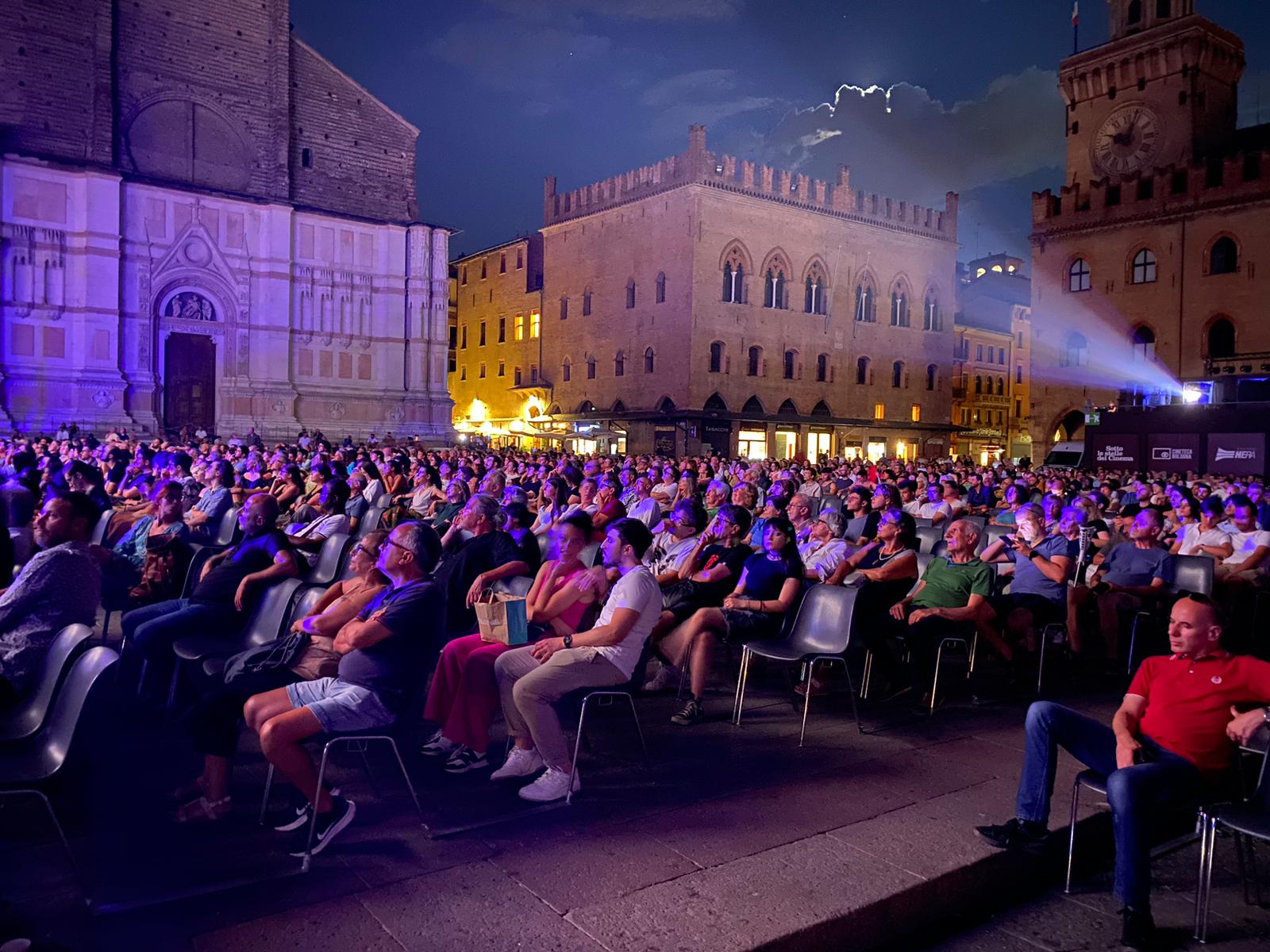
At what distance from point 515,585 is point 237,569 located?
1768 mm

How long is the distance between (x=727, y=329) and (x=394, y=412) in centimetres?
1472

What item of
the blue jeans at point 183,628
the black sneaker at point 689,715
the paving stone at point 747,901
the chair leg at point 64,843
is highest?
the blue jeans at point 183,628

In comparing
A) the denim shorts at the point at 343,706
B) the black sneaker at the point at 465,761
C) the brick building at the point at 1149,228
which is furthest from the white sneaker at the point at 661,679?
the brick building at the point at 1149,228

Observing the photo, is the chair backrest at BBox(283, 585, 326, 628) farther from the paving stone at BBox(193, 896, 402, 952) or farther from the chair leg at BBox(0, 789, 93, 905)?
the paving stone at BBox(193, 896, 402, 952)

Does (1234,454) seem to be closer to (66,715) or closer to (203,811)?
(203,811)

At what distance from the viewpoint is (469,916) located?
141 inches

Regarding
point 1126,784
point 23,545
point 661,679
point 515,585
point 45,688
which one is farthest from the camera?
point 23,545

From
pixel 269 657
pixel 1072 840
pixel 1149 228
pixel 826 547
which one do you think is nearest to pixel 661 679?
pixel 826 547

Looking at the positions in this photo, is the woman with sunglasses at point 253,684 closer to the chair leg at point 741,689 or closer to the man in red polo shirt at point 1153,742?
the chair leg at point 741,689

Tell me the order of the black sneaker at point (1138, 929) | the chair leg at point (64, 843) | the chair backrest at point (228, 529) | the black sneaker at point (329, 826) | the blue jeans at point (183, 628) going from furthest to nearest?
the chair backrest at point (228, 529) < the blue jeans at point (183, 628) < the black sneaker at point (329, 826) < the black sneaker at point (1138, 929) < the chair leg at point (64, 843)

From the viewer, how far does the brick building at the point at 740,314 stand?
4250cm

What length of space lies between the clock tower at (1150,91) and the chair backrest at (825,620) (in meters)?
42.6

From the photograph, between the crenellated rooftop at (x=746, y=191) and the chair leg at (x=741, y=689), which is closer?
the chair leg at (x=741, y=689)

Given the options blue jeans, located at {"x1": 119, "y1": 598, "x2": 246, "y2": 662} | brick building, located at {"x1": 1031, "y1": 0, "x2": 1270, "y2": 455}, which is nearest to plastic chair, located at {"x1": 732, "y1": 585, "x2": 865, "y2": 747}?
blue jeans, located at {"x1": 119, "y1": 598, "x2": 246, "y2": 662}
